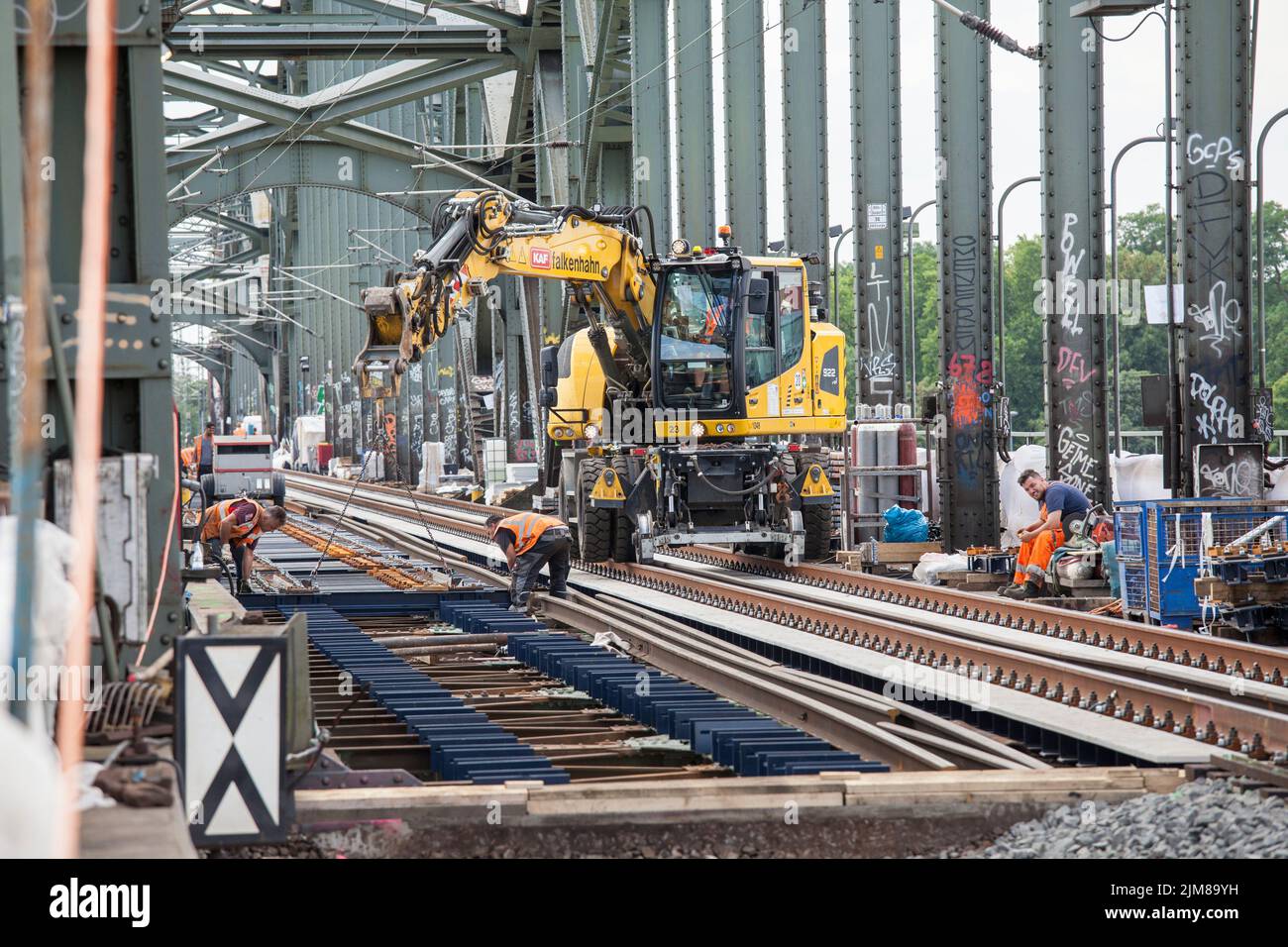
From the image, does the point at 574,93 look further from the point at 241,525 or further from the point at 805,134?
the point at 241,525

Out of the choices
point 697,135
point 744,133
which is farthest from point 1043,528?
point 697,135

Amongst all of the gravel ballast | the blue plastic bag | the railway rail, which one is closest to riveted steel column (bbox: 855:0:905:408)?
the blue plastic bag

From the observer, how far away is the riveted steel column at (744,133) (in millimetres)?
29061

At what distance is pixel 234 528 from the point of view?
54.6 feet

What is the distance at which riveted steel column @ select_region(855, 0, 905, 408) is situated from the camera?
23469 millimetres

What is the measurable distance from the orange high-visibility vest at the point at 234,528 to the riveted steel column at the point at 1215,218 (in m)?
8.72

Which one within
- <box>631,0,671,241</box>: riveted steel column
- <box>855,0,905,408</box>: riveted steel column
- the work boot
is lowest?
the work boot

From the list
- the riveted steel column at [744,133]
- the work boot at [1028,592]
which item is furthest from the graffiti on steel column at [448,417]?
the work boot at [1028,592]

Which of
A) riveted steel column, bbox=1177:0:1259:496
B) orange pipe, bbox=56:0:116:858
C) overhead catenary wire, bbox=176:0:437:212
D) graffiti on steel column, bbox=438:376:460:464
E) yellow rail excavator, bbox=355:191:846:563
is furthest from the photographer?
graffiti on steel column, bbox=438:376:460:464

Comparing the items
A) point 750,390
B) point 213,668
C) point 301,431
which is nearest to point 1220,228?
point 750,390

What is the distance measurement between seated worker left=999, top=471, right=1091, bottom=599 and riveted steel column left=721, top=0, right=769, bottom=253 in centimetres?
1311

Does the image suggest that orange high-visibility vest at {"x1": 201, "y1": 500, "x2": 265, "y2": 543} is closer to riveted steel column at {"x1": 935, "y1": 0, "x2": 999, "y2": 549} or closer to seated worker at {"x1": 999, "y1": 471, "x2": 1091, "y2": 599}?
seated worker at {"x1": 999, "y1": 471, "x2": 1091, "y2": 599}

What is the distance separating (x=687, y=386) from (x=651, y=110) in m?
15.1
